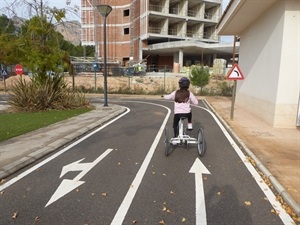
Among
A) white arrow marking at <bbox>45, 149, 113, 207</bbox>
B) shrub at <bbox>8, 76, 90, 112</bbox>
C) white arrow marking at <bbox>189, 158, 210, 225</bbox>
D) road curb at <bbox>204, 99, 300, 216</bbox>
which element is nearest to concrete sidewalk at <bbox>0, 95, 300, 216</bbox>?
road curb at <bbox>204, 99, 300, 216</bbox>

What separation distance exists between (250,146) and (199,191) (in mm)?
3162

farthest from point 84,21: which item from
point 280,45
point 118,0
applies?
point 280,45

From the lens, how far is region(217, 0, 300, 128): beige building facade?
28.7 feet

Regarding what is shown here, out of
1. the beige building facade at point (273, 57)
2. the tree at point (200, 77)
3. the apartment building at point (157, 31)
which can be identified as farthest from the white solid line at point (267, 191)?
the apartment building at point (157, 31)

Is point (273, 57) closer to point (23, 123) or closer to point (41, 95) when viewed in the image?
point (23, 123)

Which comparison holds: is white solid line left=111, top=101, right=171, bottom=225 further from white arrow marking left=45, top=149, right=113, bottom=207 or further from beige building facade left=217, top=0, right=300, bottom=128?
beige building facade left=217, top=0, right=300, bottom=128

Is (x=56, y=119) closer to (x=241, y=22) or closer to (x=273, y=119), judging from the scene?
(x=273, y=119)

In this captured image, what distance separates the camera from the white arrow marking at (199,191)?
10.9 ft

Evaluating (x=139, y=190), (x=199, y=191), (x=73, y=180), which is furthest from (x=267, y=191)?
(x=73, y=180)

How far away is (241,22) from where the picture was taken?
13242mm

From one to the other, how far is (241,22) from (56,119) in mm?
10595

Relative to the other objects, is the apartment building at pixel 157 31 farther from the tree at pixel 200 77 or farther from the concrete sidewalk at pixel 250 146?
the concrete sidewalk at pixel 250 146

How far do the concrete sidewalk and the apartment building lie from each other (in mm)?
37736

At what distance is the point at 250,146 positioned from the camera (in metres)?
6.61
